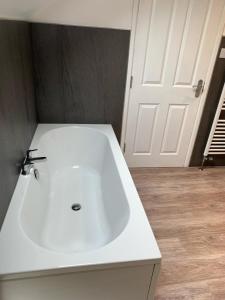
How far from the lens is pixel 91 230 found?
5.65 feet

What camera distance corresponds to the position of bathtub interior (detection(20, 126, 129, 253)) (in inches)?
60.3

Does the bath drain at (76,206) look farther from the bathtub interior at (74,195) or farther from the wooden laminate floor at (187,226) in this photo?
the wooden laminate floor at (187,226)

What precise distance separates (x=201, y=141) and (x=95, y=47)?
62.5 inches

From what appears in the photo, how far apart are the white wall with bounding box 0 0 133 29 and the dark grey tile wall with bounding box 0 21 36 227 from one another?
0.19m

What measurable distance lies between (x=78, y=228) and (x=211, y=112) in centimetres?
188

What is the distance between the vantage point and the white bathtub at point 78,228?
1.03 meters

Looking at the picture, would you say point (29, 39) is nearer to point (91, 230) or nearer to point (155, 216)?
point (91, 230)

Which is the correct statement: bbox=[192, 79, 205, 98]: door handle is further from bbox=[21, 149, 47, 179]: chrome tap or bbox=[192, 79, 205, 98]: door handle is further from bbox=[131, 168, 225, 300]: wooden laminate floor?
bbox=[21, 149, 47, 179]: chrome tap

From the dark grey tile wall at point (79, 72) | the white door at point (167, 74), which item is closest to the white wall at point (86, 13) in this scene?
the dark grey tile wall at point (79, 72)

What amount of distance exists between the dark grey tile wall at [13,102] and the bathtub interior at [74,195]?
6.9 inches

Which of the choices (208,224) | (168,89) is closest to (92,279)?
(208,224)

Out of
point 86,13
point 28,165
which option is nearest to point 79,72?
point 86,13

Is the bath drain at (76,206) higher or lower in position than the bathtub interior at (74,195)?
lower

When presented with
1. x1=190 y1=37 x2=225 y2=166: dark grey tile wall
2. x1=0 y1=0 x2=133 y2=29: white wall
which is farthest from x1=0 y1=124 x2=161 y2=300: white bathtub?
x1=190 y1=37 x2=225 y2=166: dark grey tile wall
